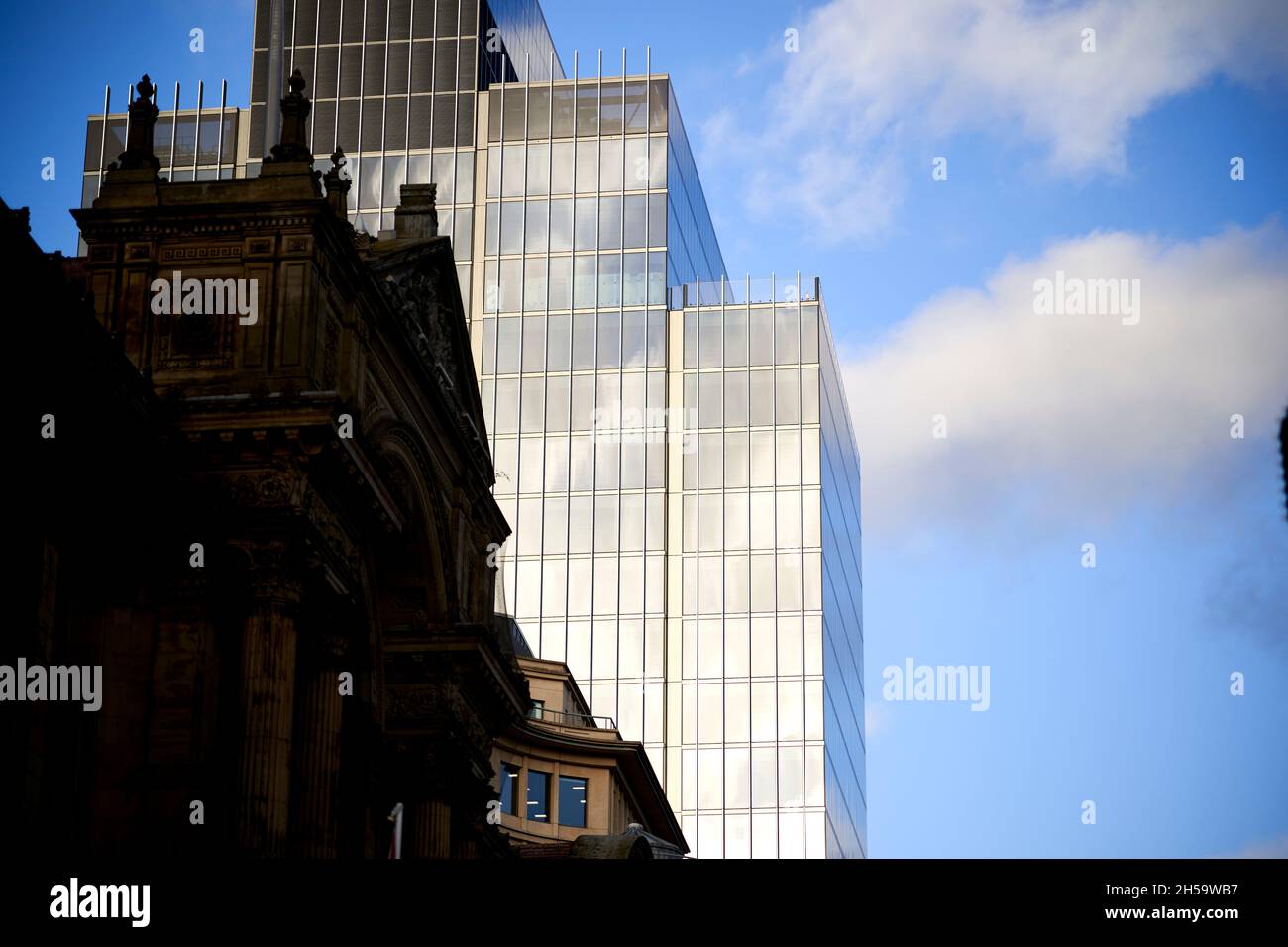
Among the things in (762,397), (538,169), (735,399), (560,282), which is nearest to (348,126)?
(538,169)

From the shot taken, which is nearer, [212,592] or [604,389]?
[212,592]

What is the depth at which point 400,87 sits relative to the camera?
4911 inches

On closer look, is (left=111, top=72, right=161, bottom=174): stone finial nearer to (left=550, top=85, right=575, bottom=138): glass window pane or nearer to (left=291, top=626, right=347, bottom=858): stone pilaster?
(left=291, top=626, right=347, bottom=858): stone pilaster

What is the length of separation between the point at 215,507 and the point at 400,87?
85.0 metres

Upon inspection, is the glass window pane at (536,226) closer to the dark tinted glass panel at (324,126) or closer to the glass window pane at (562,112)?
the glass window pane at (562,112)

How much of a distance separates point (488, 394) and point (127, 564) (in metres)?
80.4

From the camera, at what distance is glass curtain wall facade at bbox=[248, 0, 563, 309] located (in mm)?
123750

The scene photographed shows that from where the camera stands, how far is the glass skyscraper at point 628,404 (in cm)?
11675

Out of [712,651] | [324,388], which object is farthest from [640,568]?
[324,388]

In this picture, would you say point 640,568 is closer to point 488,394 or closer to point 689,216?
point 488,394

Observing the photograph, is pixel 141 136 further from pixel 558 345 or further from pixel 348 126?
pixel 348 126

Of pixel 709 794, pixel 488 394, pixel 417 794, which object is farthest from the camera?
pixel 488 394
